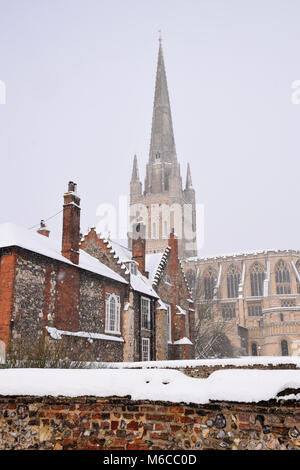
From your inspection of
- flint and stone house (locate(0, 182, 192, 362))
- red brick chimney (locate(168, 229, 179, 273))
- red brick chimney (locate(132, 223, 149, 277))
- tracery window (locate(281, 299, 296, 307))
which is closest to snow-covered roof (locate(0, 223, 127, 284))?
flint and stone house (locate(0, 182, 192, 362))

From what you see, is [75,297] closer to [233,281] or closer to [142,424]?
[142,424]

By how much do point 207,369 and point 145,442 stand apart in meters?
13.2

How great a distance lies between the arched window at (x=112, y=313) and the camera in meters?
23.7

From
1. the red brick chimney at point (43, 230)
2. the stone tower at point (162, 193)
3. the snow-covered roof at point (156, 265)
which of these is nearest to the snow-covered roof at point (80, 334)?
the snow-covered roof at point (156, 265)

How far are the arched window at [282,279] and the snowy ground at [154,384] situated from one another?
65858mm

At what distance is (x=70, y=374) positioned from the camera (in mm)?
5855

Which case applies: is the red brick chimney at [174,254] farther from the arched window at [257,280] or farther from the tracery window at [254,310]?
the arched window at [257,280]

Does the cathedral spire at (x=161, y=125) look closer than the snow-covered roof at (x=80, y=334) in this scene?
No

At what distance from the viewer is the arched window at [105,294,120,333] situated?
77.8 feet

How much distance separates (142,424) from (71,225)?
1748cm

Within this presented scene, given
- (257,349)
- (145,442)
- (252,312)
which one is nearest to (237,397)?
(145,442)

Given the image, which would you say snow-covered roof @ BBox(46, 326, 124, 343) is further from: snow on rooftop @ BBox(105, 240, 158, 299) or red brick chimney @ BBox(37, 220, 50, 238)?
red brick chimney @ BBox(37, 220, 50, 238)

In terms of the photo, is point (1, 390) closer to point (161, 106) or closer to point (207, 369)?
point (207, 369)

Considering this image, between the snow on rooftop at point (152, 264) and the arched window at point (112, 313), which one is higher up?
the snow on rooftop at point (152, 264)
